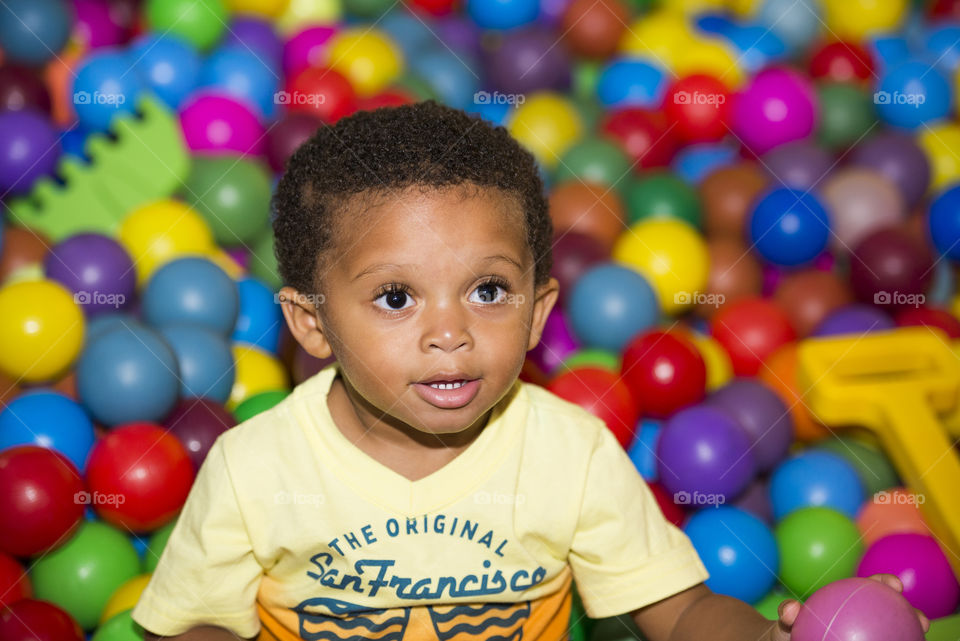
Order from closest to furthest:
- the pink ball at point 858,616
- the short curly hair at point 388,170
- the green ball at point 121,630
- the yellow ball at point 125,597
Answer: the pink ball at point 858,616 → the short curly hair at point 388,170 → the green ball at point 121,630 → the yellow ball at point 125,597

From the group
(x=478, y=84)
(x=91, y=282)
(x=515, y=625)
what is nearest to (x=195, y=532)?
(x=515, y=625)

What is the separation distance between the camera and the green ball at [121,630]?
Result: 1.37m

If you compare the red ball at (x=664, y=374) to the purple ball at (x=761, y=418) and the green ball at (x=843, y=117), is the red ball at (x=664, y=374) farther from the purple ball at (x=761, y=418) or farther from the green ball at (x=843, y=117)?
the green ball at (x=843, y=117)

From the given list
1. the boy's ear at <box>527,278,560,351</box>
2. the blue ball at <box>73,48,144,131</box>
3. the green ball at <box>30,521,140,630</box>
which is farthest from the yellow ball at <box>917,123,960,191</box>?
the green ball at <box>30,521,140,630</box>

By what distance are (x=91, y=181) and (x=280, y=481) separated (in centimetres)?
116

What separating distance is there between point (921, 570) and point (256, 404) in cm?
104

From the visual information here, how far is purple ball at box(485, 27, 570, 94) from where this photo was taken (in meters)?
2.57

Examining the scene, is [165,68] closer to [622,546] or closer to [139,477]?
[139,477]

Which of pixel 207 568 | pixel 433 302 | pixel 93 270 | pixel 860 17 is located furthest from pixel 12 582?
pixel 860 17

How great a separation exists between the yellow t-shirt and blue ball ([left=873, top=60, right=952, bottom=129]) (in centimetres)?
155

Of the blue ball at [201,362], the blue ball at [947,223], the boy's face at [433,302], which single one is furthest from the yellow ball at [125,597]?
the blue ball at [947,223]

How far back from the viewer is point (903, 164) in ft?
7.50

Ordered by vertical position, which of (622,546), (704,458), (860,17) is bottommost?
(704,458)

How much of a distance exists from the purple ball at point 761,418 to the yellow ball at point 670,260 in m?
0.32
